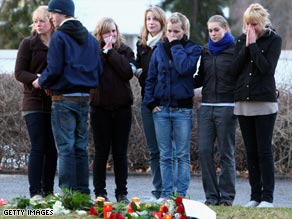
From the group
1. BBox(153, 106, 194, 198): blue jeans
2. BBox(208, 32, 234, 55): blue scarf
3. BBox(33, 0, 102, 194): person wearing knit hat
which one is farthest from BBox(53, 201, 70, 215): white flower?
BBox(208, 32, 234, 55): blue scarf

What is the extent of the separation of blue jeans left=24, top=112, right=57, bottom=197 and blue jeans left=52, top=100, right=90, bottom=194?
414 mm

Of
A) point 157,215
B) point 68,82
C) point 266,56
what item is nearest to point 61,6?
point 68,82

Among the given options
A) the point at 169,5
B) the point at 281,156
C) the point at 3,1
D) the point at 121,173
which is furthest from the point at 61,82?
the point at 3,1

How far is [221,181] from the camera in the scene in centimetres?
895

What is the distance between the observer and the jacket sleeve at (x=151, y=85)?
8.92 m

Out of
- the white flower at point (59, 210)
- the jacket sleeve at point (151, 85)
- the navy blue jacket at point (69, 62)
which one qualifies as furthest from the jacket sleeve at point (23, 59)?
the white flower at point (59, 210)

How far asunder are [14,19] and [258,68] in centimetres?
1894

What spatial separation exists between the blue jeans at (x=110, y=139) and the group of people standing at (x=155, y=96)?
1 centimetres

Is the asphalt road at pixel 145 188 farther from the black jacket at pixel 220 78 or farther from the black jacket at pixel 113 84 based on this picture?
the black jacket at pixel 220 78

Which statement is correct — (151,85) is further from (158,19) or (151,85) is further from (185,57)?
(158,19)

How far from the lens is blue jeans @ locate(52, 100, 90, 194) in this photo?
8336 mm

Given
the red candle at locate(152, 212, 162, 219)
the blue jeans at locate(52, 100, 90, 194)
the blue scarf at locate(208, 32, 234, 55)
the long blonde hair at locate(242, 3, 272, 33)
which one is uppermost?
the long blonde hair at locate(242, 3, 272, 33)

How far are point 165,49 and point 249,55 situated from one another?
0.94 m

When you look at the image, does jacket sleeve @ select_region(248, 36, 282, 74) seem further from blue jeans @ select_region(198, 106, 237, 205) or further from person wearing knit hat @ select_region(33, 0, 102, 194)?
person wearing knit hat @ select_region(33, 0, 102, 194)
